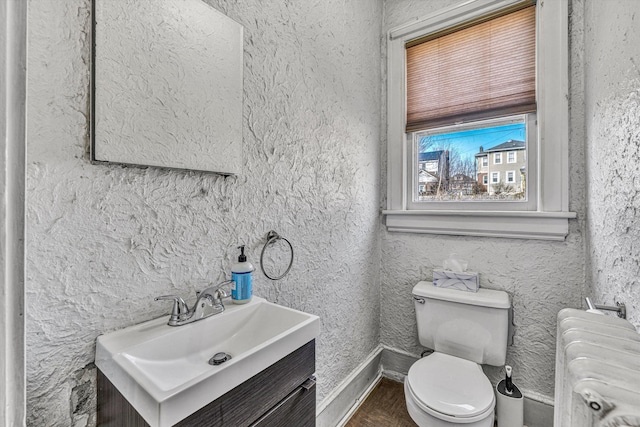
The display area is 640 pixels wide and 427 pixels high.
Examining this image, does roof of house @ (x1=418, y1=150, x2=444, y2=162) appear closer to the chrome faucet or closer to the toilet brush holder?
the toilet brush holder

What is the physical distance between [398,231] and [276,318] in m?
1.19

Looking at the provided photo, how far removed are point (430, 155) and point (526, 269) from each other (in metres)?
0.85

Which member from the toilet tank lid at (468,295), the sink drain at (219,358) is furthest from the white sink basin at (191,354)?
the toilet tank lid at (468,295)

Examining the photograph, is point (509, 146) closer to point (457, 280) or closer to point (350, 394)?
point (457, 280)

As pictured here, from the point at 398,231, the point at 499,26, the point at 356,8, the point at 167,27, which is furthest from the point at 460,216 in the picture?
the point at 167,27

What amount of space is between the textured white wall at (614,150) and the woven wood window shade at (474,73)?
10.7 inches

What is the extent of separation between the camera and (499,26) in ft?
5.36

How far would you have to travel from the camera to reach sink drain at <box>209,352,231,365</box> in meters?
0.82

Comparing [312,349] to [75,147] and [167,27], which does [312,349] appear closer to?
[75,147]

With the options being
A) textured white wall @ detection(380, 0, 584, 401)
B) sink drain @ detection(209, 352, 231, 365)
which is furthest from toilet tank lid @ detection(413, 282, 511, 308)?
sink drain @ detection(209, 352, 231, 365)

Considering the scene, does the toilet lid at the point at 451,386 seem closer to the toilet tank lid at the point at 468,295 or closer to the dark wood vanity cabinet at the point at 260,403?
the toilet tank lid at the point at 468,295

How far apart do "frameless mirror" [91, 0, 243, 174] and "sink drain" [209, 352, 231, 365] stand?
0.57 meters

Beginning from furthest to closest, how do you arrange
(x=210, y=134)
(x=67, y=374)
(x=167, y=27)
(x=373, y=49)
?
(x=373, y=49) → (x=210, y=134) → (x=167, y=27) → (x=67, y=374)

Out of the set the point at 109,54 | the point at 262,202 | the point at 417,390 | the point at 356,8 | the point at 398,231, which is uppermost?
the point at 356,8
